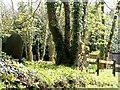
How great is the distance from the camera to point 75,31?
845 cm

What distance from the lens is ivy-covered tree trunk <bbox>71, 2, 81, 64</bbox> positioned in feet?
27.5

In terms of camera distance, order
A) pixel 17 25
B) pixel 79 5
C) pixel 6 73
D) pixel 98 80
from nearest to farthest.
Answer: pixel 6 73 → pixel 98 80 → pixel 79 5 → pixel 17 25

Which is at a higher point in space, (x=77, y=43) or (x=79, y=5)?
(x=79, y=5)

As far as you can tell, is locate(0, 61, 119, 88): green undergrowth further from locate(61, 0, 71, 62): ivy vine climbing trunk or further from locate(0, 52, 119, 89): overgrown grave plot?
locate(61, 0, 71, 62): ivy vine climbing trunk

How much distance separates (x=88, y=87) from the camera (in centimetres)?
631

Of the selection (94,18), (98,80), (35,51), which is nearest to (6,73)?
(98,80)

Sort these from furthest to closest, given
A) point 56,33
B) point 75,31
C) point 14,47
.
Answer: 1. point 56,33
2. point 75,31
3. point 14,47

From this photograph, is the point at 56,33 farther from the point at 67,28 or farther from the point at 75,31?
the point at 75,31

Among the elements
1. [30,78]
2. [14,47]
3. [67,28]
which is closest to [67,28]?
[67,28]

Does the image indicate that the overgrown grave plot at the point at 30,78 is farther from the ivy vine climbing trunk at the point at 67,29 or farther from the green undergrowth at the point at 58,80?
the ivy vine climbing trunk at the point at 67,29

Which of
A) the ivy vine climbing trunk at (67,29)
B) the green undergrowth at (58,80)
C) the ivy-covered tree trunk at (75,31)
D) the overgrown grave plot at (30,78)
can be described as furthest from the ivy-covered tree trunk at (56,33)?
the overgrown grave plot at (30,78)

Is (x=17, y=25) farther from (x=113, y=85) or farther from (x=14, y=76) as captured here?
(x=14, y=76)

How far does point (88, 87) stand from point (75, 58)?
7.43ft

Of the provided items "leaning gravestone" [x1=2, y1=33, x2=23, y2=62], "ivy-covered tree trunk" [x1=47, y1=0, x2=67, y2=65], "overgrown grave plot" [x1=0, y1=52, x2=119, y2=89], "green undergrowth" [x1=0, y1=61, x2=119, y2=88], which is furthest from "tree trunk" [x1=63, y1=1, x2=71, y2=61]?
"overgrown grave plot" [x1=0, y1=52, x2=119, y2=89]
